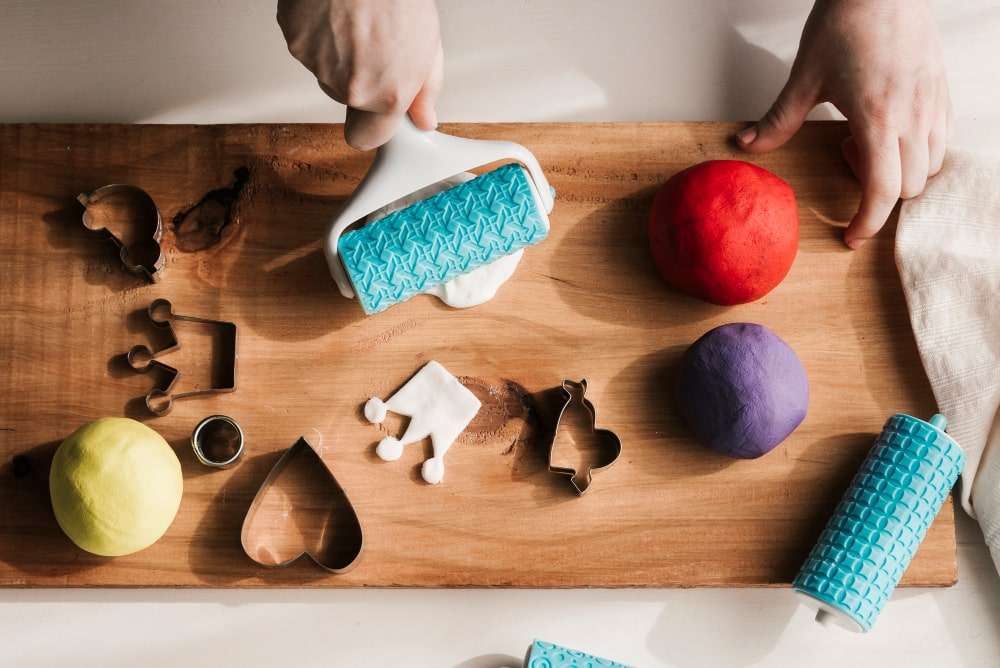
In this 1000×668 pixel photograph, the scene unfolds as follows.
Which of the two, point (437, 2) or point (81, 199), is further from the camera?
point (437, 2)

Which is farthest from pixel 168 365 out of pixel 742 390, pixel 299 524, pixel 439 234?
pixel 742 390

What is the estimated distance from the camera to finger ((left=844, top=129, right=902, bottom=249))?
0.87 meters

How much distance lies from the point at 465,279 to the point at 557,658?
1.26ft

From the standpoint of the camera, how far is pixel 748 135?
2.98 feet

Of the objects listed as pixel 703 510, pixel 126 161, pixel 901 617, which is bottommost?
pixel 901 617

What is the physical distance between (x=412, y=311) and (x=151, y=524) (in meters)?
0.32

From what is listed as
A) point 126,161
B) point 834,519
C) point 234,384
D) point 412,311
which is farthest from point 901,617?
point 126,161

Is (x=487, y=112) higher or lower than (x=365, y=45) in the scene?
lower

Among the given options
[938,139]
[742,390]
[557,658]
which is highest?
[938,139]

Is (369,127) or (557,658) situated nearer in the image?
(369,127)

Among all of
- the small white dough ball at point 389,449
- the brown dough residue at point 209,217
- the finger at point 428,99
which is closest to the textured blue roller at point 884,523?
the small white dough ball at point 389,449

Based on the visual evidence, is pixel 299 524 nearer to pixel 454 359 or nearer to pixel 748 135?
pixel 454 359

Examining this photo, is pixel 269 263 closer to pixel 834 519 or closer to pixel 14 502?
A: pixel 14 502

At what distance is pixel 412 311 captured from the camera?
90 centimetres
